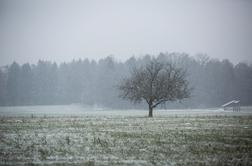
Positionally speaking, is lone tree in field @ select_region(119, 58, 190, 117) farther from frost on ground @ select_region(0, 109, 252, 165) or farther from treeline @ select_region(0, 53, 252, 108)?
treeline @ select_region(0, 53, 252, 108)

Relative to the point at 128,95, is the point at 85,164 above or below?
below

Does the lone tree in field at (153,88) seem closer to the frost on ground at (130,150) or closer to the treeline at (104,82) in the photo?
the frost on ground at (130,150)

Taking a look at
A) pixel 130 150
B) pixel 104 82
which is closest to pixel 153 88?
pixel 130 150

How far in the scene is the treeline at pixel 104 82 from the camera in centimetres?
11406

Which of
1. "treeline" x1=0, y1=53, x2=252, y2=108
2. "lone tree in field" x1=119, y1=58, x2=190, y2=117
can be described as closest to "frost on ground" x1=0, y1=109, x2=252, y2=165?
"lone tree in field" x1=119, y1=58, x2=190, y2=117

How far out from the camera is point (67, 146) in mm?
17375

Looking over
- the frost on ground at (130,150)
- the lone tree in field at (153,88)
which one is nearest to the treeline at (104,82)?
the lone tree in field at (153,88)

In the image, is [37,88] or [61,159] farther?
[37,88]

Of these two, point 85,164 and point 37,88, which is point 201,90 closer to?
point 37,88

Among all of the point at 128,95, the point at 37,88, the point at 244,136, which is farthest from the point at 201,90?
the point at 244,136

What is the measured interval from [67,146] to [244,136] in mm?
11309

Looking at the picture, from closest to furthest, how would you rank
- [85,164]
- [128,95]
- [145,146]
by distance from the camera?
[85,164], [145,146], [128,95]

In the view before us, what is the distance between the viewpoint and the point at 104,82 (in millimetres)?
113438

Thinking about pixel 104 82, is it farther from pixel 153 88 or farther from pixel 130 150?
pixel 130 150
